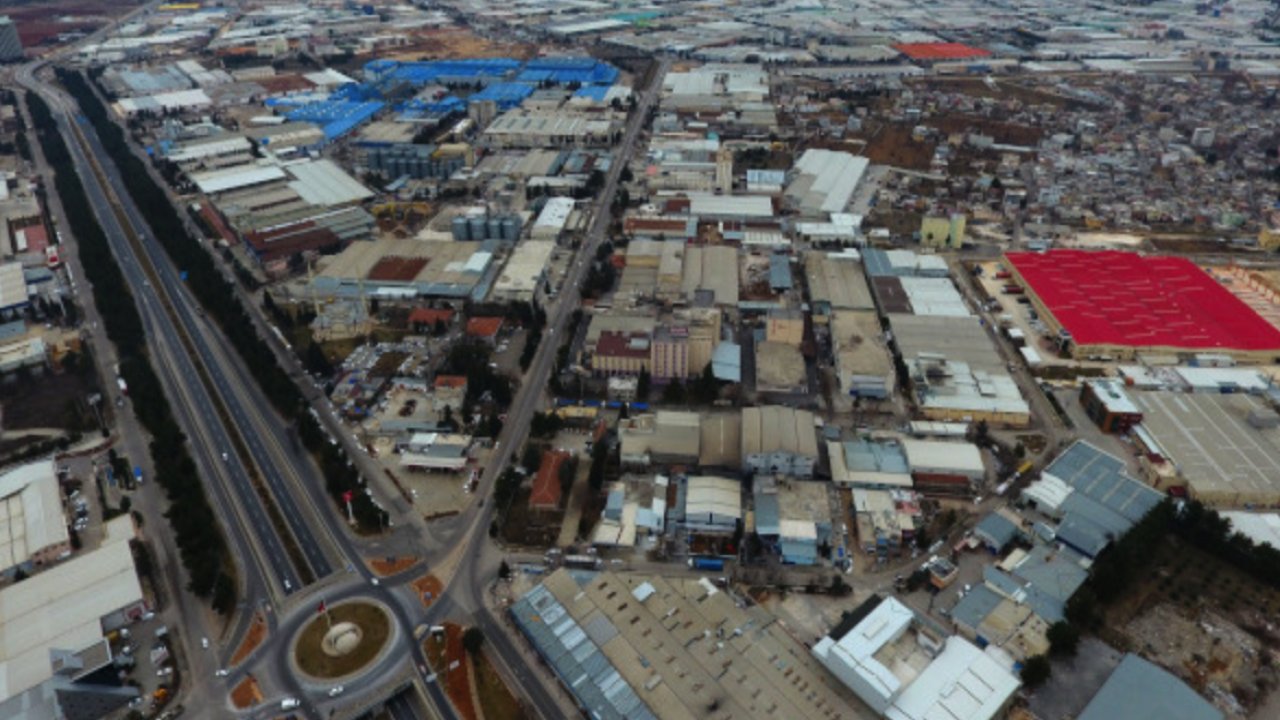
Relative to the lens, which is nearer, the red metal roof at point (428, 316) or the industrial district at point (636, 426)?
the industrial district at point (636, 426)

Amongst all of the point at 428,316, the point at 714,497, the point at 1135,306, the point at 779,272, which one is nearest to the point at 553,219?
the point at 428,316

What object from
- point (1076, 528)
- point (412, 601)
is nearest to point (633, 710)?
point (412, 601)

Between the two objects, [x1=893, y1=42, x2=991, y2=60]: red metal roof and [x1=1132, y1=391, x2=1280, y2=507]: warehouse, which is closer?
[x1=1132, y1=391, x2=1280, y2=507]: warehouse

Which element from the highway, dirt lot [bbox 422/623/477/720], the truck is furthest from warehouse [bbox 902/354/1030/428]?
dirt lot [bbox 422/623/477/720]

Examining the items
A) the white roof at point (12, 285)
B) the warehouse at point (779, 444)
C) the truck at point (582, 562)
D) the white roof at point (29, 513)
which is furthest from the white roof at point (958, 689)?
the white roof at point (12, 285)

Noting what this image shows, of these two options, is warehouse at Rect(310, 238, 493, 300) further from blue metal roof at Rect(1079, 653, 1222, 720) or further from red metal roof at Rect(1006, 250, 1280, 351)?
blue metal roof at Rect(1079, 653, 1222, 720)

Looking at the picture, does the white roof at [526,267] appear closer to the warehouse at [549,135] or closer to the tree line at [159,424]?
the tree line at [159,424]
